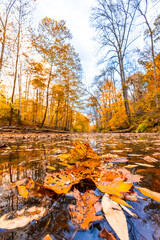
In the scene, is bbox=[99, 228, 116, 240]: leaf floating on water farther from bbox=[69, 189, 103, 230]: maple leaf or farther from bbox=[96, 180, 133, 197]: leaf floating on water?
bbox=[96, 180, 133, 197]: leaf floating on water

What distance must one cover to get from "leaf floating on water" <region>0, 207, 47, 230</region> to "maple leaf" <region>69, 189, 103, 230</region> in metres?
0.10

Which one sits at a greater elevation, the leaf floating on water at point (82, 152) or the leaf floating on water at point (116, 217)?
the leaf floating on water at point (82, 152)

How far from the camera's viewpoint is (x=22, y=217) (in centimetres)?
33

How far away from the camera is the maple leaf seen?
1.02ft

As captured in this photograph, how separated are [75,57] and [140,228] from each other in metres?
14.4

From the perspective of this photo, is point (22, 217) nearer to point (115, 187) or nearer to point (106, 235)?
point (106, 235)

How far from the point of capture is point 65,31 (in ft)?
30.2

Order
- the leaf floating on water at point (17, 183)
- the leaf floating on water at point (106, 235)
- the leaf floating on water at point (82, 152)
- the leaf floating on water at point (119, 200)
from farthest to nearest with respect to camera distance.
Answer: the leaf floating on water at point (82, 152)
the leaf floating on water at point (17, 183)
the leaf floating on water at point (119, 200)
the leaf floating on water at point (106, 235)

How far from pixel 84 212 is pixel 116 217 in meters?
0.10

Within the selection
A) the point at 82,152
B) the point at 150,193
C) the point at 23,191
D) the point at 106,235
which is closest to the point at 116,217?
the point at 106,235

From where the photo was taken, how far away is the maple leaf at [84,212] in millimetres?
310

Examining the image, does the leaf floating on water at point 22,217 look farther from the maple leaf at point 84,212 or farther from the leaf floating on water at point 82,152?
the leaf floating on water at point 82,152

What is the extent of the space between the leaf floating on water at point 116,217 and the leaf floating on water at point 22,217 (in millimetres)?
197

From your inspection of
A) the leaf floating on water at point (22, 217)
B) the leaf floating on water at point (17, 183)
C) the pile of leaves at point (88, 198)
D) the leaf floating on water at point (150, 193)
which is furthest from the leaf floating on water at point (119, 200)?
the leaf floating on water at point (17, 183)
